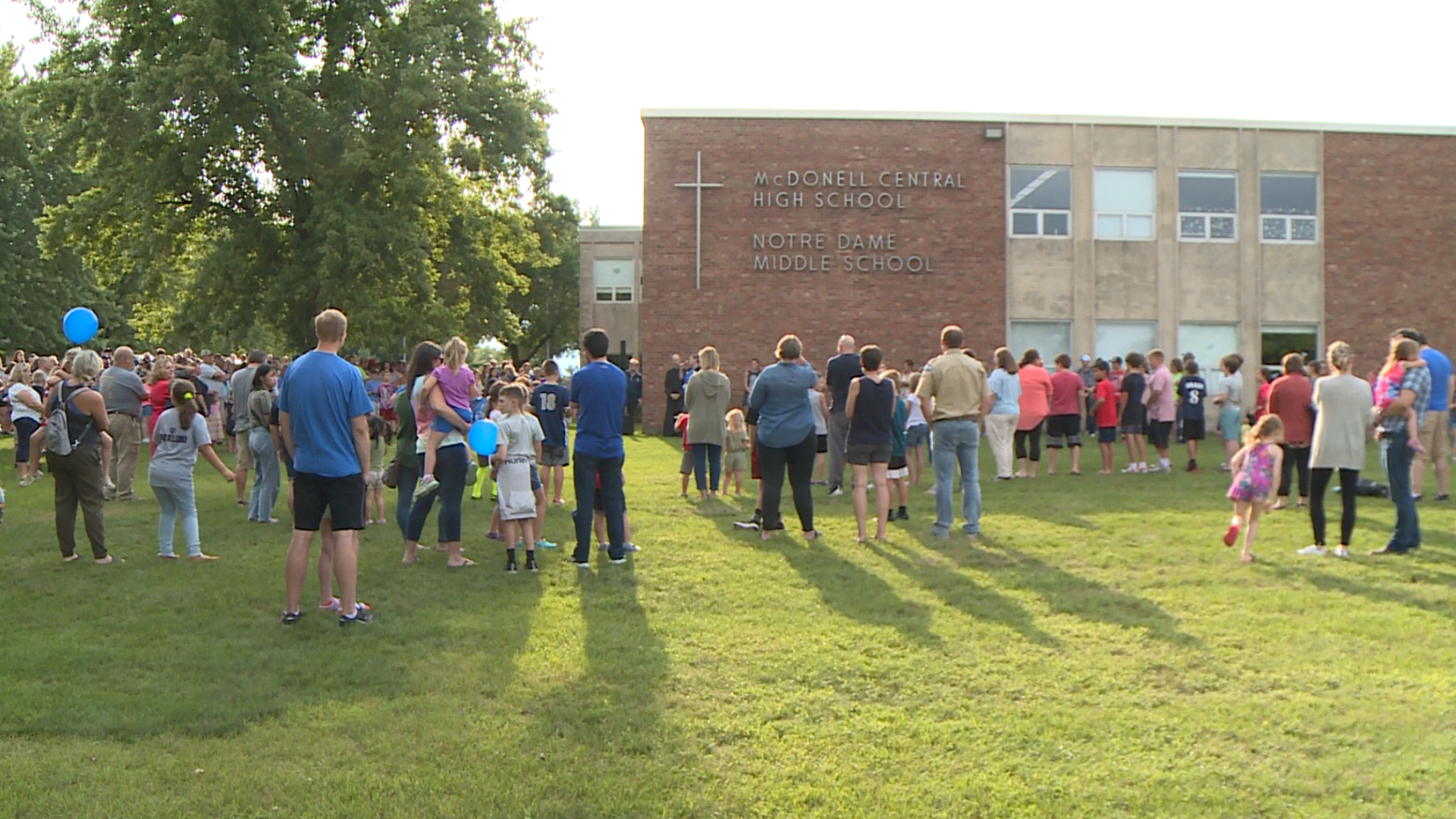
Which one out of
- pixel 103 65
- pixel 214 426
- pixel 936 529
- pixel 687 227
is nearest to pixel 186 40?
pixel 103 65

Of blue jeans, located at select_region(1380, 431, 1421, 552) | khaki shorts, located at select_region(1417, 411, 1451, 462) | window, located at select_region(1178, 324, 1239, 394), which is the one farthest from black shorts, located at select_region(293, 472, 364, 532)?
window, located at select_region(1178, 324, 1239, 394)

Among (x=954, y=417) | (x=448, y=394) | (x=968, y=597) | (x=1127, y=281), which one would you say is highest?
(x=1127, y=281)

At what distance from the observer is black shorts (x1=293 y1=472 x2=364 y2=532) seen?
7.53 metres

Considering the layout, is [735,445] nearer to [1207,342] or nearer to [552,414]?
[552,414]

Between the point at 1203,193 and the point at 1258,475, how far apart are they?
21.2 meters

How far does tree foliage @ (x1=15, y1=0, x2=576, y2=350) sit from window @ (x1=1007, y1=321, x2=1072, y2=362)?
12.4 m

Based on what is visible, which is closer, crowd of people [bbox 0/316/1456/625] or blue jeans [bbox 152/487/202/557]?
crowd of people [bbox 0/316/1456/625]

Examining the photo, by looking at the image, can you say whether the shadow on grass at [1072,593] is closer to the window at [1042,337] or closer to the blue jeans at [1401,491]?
the blue jeans at [1401,491]

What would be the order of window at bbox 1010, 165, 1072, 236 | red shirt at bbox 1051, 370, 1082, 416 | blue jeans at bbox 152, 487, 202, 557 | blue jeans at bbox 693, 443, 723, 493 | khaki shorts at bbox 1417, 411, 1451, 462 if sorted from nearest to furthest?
blue jeans at bbox 152, 487, 202, 557 < khaki shorts at bbox 1417, 411, 1451, 462 < blue jeans at bbox 693, 443, 723, 493 < red shirt at bbox 1051, 370, 1082, 416 < window at bbox 1010, 165, 1072, 236

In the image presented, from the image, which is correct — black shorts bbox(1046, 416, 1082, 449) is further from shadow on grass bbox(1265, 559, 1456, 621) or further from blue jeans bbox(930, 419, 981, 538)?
shadow on grass bbox(1265, 559, 1456, 621)

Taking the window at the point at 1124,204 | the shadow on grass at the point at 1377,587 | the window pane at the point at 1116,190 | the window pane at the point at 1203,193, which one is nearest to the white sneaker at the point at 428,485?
the shadow on grass at the point at 1377,587

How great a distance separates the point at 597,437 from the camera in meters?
9.73

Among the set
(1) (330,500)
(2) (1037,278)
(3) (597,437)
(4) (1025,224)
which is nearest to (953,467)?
(3) (597,437)

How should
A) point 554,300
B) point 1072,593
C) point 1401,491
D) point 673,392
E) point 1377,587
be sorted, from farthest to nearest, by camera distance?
point 554,300, point 673,392, point 1401,491, point 1377,587, point 1072,593
